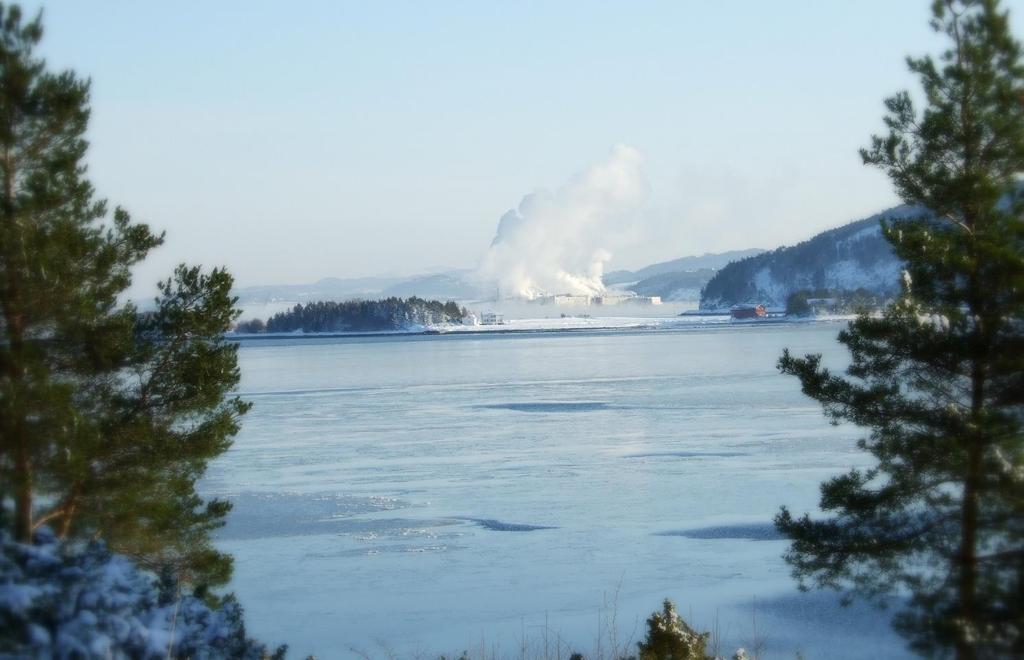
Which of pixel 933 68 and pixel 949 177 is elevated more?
pixel 933 68

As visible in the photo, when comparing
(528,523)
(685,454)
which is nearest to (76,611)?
(528,523)

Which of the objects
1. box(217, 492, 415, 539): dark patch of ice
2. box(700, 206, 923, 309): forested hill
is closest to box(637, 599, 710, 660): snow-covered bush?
box(217, 492, 415, 539): dark patch of ice

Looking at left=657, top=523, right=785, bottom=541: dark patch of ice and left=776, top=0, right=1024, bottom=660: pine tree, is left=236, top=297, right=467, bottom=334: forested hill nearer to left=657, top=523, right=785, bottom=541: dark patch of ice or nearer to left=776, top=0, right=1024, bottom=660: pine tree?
left=657, top=523, right=785, bottom=541: dark patch of ice

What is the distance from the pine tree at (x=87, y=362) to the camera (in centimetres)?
865

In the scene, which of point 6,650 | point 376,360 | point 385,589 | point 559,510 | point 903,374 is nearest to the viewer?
point 6,650

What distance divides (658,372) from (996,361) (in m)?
38.6

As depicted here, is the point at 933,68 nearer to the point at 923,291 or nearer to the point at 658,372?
the point at 923,291

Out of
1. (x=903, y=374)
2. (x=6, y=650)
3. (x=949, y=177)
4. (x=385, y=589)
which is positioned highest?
(x=949, y=177)

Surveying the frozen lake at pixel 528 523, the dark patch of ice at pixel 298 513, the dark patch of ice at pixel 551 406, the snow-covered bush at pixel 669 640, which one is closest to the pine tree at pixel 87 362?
the frozen lake at pixel 528 523

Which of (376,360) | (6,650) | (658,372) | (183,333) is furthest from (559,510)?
(376,360)

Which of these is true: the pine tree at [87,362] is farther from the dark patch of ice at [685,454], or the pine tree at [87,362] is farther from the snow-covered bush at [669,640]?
the dark patch of ice at [685,454]

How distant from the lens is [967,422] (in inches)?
354

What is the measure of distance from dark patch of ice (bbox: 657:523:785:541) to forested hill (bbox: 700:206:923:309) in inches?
5079

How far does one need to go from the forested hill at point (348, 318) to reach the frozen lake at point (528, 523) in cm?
8994
